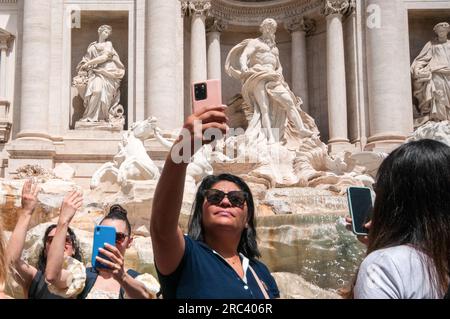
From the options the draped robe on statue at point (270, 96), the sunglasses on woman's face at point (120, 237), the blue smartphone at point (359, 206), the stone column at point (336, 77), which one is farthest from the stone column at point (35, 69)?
the blue smartphone at point (359, 206)

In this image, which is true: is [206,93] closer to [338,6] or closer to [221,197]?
[221,197]

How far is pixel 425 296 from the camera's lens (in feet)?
6.56

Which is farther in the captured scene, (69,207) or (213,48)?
(213,48)

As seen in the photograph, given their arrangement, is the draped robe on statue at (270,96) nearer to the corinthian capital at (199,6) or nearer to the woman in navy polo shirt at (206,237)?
the corinthian capital at (199,6)

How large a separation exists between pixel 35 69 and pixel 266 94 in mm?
6888

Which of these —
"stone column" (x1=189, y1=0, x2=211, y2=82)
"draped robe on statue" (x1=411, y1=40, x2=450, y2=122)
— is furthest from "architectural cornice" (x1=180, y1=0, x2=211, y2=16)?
"draped robe on statue" (x1=411, y1=40, x2=450, y2=122)

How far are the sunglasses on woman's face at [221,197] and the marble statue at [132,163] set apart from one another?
8.62m

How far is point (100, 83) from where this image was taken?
1734 cm

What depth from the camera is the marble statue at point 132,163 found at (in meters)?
12.1

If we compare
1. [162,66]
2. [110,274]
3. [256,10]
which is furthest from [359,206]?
[256,10]

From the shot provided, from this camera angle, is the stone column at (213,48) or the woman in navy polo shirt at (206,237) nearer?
the woman in navy polo shirt at (206,237)

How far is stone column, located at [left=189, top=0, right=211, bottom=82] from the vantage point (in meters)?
17.8
